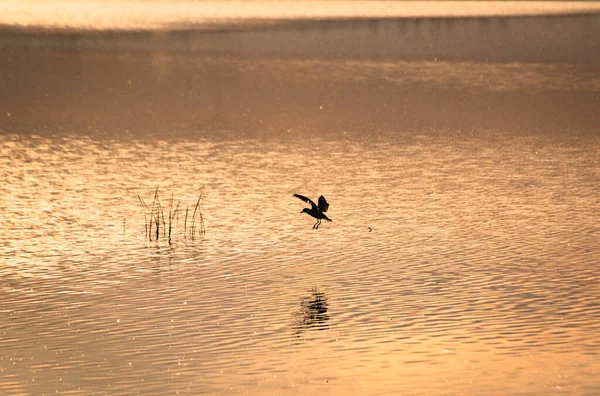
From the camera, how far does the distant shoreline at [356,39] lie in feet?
139

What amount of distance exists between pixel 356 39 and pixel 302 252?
33.6 m

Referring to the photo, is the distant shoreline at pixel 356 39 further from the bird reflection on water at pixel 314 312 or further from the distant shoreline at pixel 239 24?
the bird reflection on water at pixel 314 312

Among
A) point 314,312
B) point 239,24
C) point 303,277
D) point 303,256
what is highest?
point 239,24

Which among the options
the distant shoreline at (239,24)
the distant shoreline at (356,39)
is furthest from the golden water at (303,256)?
the distant shoreline at (239,24)

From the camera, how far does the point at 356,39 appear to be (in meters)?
46.7

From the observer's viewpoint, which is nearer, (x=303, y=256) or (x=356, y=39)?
(x=303, y=256)

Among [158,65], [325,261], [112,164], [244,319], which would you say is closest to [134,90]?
[158,65]

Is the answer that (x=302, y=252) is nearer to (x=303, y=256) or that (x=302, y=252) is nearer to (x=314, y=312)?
(x=303, y=256)

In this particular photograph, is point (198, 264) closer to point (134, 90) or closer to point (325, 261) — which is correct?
point (325, 261)

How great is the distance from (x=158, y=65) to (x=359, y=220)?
24.4 m

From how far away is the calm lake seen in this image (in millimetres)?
9516

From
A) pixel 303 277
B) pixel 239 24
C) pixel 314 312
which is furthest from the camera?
pixel 239 24

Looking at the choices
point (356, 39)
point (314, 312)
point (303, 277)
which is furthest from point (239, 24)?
point (314, 312)

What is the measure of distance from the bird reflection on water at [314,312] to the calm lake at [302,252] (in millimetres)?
36
